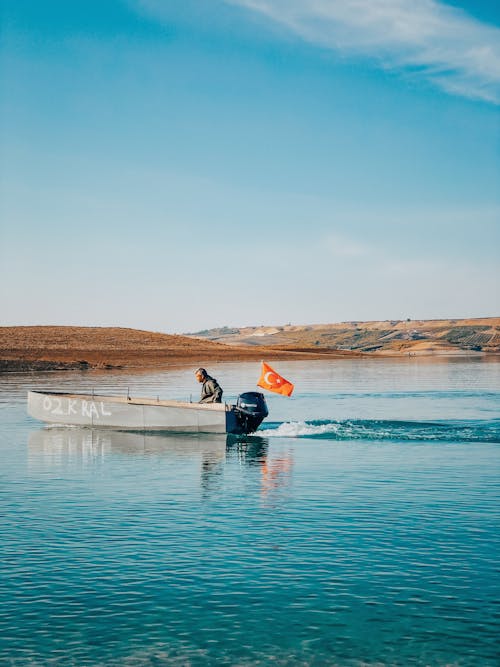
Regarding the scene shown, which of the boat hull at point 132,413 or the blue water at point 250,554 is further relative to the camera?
the boat hull at point 132,413

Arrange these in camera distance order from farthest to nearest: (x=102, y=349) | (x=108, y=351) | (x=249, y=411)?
(x=102, y=349)
(x=108, y=351)
(x=249, y=411)

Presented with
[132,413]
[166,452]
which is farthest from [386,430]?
[132,413]

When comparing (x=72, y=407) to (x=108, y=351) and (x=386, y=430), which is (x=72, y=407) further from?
(x=108, y=351)

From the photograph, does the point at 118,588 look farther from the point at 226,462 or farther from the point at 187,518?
the point at 226,462

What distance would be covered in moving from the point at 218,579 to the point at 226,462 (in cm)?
1296

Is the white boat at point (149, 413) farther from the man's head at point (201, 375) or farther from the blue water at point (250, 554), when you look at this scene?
the blue water at point (250, 554)

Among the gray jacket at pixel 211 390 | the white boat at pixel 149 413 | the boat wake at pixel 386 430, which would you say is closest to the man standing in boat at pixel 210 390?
the gray jacket at pixel 211 390

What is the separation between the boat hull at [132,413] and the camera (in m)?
31.7

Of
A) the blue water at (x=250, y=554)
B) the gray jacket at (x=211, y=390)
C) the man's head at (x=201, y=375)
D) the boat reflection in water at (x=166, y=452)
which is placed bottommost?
the blue water at (x=250, y=554)

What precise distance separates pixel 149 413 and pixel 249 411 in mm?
4472

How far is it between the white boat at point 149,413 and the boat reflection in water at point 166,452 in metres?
0.38

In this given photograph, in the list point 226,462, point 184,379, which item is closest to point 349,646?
point 226,462

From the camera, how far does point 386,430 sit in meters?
33.5

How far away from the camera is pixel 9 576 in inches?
522
